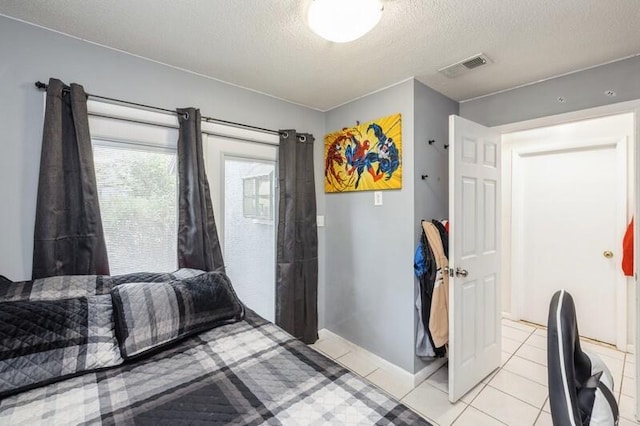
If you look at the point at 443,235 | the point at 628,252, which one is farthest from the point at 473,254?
the point at 628,252

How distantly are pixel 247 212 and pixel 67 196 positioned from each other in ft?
3.83

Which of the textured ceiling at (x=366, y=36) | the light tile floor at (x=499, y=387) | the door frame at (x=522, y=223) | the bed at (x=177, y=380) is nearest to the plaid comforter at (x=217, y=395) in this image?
the bed at (x=177, y=380)

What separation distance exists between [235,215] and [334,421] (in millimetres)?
1794

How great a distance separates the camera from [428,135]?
232 cm

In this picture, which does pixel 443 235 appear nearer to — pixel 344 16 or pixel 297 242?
pixel 297 242

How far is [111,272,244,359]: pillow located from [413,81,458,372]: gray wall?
4.81 feet

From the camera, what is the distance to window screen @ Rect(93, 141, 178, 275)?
1.81m

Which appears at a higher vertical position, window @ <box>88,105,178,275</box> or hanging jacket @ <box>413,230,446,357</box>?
window @ <box>88,105,178,275</box>

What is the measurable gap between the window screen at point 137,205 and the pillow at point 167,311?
55cm

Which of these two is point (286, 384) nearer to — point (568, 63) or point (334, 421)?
point (334, 421)

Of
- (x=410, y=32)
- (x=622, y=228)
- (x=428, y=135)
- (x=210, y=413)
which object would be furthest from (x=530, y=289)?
(x=210, y=413)

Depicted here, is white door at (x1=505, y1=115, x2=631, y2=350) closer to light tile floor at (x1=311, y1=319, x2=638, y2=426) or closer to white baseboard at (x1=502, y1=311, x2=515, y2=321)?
white baseboard at (x1=502, y1=311, x2=515, y2=321)

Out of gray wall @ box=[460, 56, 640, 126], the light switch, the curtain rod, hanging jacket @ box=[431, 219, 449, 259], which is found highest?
gray wall @ box=[460, 56, 640, 126]

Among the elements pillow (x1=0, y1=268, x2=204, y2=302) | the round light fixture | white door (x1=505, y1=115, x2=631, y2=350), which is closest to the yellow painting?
the round light fixture
